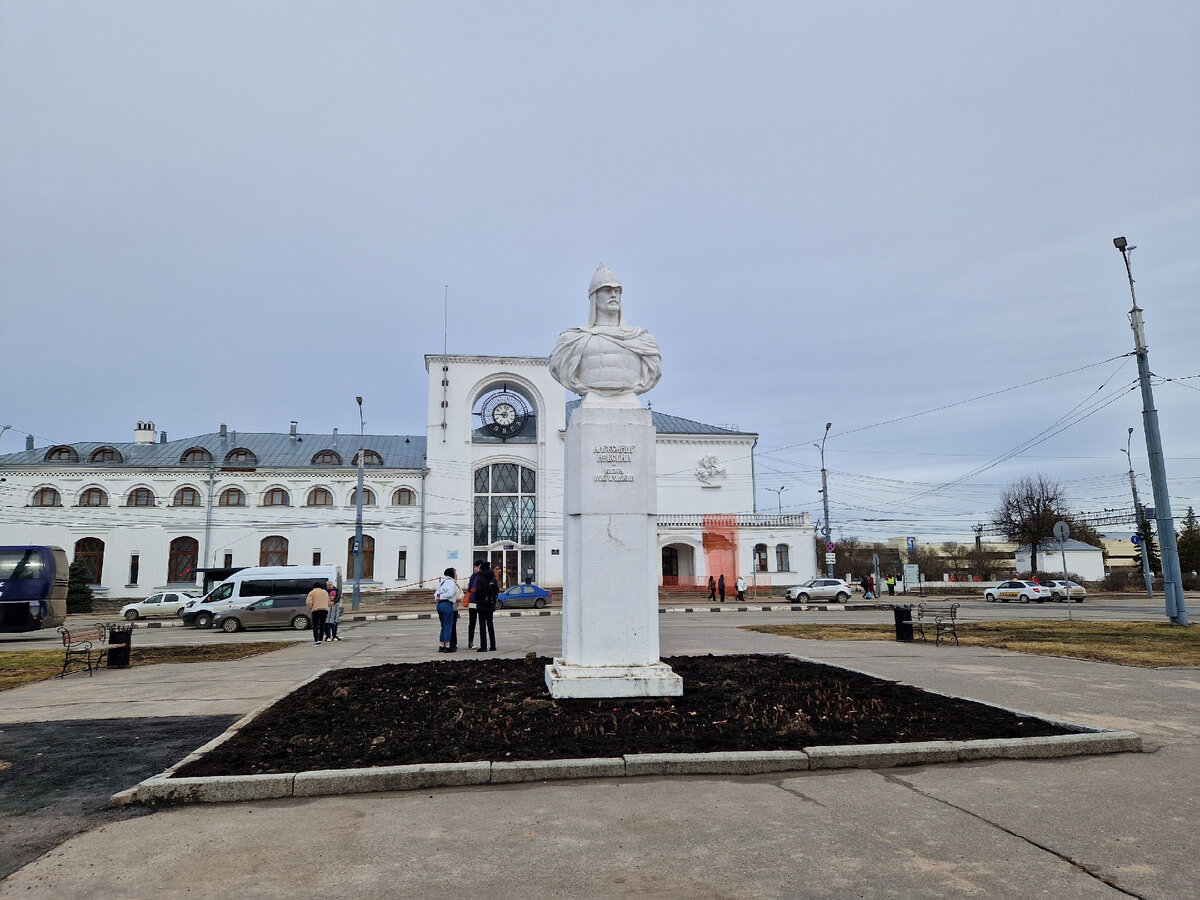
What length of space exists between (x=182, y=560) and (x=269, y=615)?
75.9 ft

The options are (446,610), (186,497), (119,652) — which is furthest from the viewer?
(186,497)

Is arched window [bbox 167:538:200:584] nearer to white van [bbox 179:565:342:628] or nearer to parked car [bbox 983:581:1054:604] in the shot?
white van [bbox 179:565:342:628]

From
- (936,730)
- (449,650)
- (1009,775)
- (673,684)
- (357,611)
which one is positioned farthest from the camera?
(357,611)

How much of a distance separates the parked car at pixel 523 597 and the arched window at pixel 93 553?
2486cm

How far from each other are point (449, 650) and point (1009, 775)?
1099 cm

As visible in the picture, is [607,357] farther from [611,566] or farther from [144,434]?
[144,434]

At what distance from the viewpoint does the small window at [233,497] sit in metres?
44.1

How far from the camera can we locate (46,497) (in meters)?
42.8

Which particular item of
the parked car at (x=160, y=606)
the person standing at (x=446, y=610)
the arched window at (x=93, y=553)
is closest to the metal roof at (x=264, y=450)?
the arched window at (x=93, y=553)

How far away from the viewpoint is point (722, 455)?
52188mm

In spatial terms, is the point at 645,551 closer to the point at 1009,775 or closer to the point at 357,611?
the point at 1009,775

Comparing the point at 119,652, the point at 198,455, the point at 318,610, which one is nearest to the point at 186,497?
the point at 198,455

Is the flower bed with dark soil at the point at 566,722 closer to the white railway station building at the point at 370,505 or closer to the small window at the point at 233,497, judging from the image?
the white railway station building at the point at 370,505

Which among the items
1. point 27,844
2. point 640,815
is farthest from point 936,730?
point 27,844
